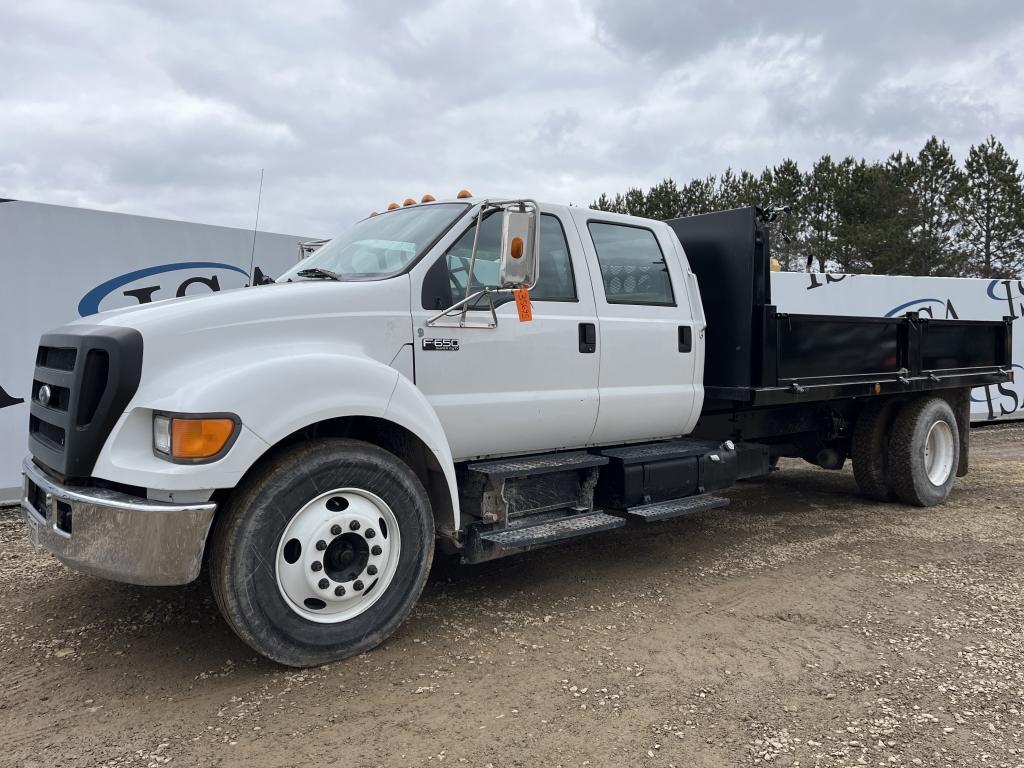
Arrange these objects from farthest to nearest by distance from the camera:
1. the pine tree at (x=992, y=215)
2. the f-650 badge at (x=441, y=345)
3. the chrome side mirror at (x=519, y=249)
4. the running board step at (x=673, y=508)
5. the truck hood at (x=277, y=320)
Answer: the pine tree at (x=992, y=215) → the running board step at (x=673, y=508) → the f-650 badge at (x=441, y=345) → the chrome side mirror at (x=519, y=249) → the truck hood at (x=277, y=320)

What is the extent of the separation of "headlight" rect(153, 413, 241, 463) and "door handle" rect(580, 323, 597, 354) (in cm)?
211

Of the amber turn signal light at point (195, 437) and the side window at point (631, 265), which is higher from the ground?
the side window at point (631, 265)

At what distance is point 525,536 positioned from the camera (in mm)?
4086

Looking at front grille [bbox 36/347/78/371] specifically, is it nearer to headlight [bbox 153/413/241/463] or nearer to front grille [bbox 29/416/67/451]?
front grille [bbox 29/416/67/451]

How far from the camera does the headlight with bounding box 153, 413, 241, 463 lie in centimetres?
306

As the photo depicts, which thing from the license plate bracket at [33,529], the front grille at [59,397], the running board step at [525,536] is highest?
the front grille at [59,397]

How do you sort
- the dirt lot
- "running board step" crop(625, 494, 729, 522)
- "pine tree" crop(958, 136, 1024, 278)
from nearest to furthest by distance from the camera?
the dirt lot < "running board step" crop(625, 494, 729, 522) < "pine tree" crop(958, 136, 1024, 278)

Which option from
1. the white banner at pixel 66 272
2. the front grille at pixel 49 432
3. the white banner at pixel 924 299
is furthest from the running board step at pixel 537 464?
the white banner at pixel 924 299

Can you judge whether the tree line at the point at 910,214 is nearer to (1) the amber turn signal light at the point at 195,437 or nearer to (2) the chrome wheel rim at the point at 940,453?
(2) the chrome wheel rim at the point at 940,453

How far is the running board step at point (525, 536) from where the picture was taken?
400cm

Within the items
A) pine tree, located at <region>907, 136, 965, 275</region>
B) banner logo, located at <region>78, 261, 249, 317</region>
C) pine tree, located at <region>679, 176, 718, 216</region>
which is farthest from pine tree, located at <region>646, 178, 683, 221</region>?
banner logo, located at <region>78, 261, 249, 317</region>

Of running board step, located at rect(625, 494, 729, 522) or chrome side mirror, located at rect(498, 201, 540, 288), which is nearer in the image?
chrome side mirror, located at rect(498, 201, 540, 288)

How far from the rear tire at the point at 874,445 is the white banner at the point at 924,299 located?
4.77m

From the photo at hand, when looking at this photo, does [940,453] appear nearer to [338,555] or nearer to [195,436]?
[338,555]
